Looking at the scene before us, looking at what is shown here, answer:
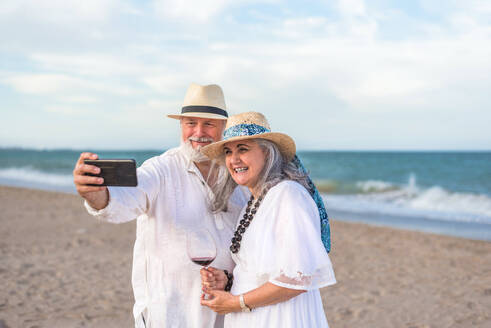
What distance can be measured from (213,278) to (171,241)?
1.17 feet

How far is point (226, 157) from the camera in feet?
7.21

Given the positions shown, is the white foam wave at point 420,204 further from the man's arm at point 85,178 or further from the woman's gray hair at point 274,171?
the man's arm at point 85,178

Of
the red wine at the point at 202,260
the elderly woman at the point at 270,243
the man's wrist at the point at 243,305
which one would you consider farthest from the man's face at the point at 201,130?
the man's wrist at the point at 243,305

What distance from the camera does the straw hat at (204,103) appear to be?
2.61 meters

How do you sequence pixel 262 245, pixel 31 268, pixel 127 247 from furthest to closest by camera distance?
1. pixel 127 247
2. pixel 31 268
3. pixel 262 245

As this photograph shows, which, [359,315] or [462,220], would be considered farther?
[462,220]

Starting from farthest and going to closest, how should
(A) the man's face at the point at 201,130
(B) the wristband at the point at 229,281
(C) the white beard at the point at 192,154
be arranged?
(A) the man's face at the point at 201,130, (C) the white beard at the point at 192,154, (B) the wristband at the point at 229,281

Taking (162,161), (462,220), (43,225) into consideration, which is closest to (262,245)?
(162,161)

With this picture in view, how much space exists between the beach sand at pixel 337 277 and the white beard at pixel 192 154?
279 centimetres

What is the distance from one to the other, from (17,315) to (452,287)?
5.57m

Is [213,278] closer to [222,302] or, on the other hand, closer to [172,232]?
[222,302]

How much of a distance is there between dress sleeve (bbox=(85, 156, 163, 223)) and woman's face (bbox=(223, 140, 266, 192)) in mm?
516

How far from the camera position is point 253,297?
75.1 inches

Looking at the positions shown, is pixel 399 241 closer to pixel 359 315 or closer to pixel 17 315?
pixel 359 315
